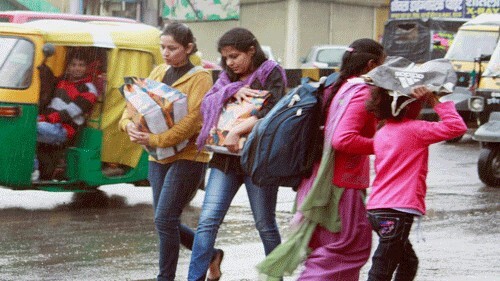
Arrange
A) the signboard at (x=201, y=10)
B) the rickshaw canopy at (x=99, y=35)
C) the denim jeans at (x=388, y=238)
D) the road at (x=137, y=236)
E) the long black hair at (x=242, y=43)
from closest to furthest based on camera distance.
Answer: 1. the denim jeans at (x=388, y=238)
2. the long black hair at (x=242, y=43)
3. the road at (x=137, y=236)
4. the rickshaw canopy at (x=99, y=35)
5. the signboard at (x=201, y=10)

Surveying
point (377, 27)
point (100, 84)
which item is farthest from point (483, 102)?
point (377, 27)

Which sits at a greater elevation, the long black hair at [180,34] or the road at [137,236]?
the long black hair at [180,34]

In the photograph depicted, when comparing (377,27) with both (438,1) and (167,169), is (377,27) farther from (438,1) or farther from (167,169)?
(167,169)

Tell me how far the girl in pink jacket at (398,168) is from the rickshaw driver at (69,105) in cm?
589

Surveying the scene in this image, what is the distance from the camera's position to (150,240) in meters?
9.79

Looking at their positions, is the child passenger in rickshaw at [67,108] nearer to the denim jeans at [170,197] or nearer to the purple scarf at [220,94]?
the denim jeans at [170,197]

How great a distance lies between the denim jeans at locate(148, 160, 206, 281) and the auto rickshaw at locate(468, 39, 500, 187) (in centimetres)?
742

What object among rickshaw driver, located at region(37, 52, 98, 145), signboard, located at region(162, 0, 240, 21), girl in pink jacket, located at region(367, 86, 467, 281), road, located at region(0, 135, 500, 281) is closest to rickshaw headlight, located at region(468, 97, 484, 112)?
road, located at region(0, 135, 500, 281)

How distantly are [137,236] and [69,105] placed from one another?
6.57ft

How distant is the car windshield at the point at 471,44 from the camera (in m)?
22.8

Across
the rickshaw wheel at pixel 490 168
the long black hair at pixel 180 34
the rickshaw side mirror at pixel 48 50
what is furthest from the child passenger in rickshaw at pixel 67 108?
the rickshaw wheel at pixel 490 168

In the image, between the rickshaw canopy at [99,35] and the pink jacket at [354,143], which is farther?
the rickshaw canopy at [99,35]

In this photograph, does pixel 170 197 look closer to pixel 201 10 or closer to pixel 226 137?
pixel 226 137

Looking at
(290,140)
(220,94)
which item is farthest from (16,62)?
(290,140)
